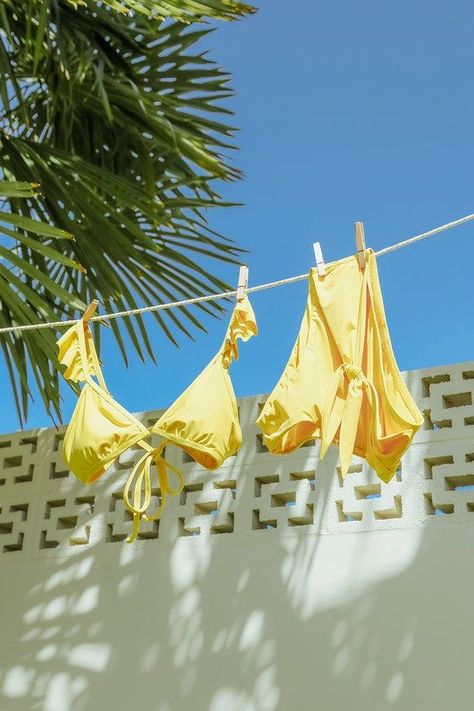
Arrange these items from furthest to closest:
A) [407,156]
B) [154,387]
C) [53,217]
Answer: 1. [154,387]
2. [407,156]
3. [53,217]

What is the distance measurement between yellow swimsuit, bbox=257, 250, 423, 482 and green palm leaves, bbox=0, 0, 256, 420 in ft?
3.37

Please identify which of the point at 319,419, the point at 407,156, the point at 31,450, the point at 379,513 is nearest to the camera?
the point at 319,419

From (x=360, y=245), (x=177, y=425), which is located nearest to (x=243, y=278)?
(x=360, y=245)

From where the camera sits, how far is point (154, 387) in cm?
1762

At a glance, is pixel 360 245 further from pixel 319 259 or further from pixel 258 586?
pixel 258 586

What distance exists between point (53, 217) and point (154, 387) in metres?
13.8

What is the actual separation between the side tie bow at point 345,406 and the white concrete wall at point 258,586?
1104 mm

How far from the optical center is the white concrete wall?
130 inches

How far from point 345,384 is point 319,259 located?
14.5 inches

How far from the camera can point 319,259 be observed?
8.67 ft

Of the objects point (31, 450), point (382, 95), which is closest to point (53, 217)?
point (31, 450)

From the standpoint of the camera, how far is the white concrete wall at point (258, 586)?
3.31m

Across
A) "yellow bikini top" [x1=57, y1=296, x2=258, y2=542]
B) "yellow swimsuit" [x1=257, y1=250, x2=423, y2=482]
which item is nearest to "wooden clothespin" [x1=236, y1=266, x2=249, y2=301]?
"yellow bikini top" [x1=57, y1=296, x2=258, y2=542]

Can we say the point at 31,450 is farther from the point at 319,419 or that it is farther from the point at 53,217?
the point at 319,419
